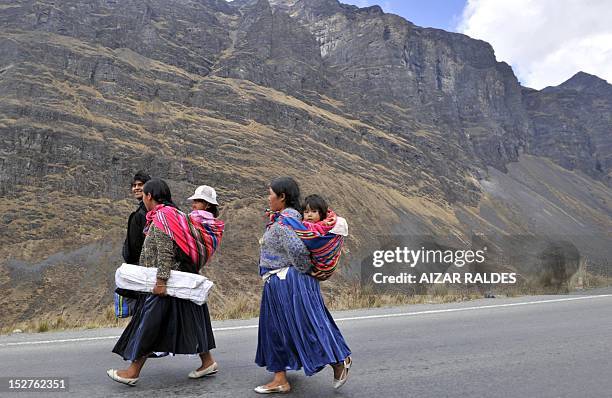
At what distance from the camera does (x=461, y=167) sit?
7731cm

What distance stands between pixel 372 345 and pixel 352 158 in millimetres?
49456

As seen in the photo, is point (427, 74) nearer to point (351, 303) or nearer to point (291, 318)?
point (351, 303)

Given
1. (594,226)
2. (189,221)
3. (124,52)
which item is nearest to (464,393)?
(189,221)

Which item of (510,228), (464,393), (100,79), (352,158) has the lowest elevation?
(464,393)

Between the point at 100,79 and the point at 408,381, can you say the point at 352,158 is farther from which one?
the point at 408,381

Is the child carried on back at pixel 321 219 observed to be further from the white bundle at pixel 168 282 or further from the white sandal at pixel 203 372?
the white sandal at pixel 203 372

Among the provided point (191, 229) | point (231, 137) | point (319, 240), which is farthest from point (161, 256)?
point (231, 137)

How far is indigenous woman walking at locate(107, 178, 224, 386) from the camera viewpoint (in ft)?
13.1

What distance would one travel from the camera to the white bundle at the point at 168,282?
4.02 m

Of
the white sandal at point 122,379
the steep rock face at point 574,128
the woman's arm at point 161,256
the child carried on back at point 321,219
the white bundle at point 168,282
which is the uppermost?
the steep rock face at point 574,128

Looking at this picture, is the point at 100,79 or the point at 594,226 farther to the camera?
the point at 594,226

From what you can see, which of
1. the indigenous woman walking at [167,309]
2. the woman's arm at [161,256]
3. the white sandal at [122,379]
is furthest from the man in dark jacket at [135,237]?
the white sandal at [122,379]

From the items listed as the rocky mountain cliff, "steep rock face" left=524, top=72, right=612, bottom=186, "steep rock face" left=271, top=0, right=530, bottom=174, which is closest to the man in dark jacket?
the rocky mountain cliff

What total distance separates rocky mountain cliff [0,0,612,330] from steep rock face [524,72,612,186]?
1242 centimetres
